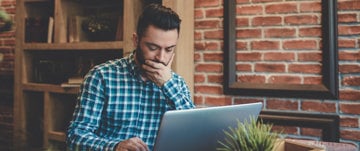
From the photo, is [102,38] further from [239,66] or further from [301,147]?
[301,147]

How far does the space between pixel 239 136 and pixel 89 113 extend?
0.88 m

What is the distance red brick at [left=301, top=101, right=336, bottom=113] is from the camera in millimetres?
2021

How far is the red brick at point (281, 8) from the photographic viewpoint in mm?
2111

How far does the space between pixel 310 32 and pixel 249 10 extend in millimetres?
402

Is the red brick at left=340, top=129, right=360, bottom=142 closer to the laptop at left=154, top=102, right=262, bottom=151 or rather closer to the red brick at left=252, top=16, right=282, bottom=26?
the red brick at left=252, top=16, right=282, bottom=26

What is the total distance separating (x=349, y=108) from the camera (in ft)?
6.52

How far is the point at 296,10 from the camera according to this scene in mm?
2104

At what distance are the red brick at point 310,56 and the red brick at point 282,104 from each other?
0.87 feet

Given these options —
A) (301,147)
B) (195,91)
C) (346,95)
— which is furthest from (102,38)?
(301,147)

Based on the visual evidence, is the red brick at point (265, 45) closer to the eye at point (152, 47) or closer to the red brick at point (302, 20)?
the red brick at point (302, 20)

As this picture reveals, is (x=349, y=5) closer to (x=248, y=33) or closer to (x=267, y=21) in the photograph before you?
(x=267, y=21)

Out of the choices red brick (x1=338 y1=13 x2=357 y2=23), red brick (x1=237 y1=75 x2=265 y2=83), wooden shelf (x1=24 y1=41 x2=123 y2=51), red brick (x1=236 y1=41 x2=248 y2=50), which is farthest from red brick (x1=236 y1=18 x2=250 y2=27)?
wooden shelf (x1=24 y1=41 x2=123 y2=51)

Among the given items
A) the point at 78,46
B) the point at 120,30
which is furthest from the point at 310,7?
the point at 78,46

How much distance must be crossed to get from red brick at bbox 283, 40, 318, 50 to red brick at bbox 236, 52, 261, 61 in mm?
176
